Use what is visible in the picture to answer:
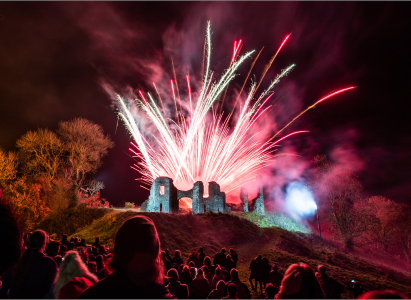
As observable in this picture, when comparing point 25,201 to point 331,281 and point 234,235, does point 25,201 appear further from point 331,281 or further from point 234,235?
point 331,281

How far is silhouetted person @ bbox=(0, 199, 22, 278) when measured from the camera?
5.74 ft

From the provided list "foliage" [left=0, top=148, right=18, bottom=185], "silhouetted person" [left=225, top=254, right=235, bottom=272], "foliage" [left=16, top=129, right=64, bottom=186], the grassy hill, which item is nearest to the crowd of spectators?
"silhouetted person" [left=225, top=254, right=235, bottom=272]

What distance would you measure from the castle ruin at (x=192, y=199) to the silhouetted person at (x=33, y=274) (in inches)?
992

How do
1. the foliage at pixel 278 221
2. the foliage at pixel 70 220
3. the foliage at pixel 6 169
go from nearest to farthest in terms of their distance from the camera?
the foliage at pixel 6 169 → the foliage at pixel 70 220 → the foliage at pixel 278 221

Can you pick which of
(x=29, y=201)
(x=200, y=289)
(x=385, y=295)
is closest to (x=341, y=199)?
(x=200, y=289)

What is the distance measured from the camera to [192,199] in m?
31.4

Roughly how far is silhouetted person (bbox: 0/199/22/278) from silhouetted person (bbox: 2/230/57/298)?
1613 mm

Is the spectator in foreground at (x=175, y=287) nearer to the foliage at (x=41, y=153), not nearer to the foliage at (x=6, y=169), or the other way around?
the foliage at (x=6, y=169)

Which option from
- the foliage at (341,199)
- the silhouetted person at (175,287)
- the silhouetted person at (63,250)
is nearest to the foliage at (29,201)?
the silhouetted person at (63,250)

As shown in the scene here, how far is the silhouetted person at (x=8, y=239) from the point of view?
175 centimetres

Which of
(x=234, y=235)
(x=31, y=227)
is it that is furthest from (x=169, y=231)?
(x=31, y=227)

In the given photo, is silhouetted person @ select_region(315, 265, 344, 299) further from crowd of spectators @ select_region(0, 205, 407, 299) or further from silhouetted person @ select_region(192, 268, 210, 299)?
silhouetted person @ select_region(192, 268, 210, 299)

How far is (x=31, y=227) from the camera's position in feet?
62.1

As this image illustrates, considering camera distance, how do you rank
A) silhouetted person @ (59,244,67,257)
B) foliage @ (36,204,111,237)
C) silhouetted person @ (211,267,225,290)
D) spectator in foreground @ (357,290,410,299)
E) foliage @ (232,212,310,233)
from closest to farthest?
spectator in foreground @ (357,290,410,299) → silhouetted person @ (211,267,225,290) → silhouetted person @ (59,244,67,257) → foliage @ (36,204,111,237) → foliage @ (232,212,310,233)
